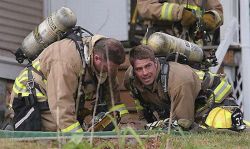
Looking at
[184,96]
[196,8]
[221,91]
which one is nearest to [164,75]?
[184,96]

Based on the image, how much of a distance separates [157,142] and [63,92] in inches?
52.7

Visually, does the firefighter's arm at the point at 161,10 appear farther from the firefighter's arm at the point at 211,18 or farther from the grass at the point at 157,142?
the grass at the point at 157,142

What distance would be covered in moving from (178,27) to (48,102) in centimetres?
237

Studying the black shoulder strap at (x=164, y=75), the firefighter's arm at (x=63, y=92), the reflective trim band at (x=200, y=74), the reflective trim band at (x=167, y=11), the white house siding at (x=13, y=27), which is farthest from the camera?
the white house siding at (x=13, y=27)

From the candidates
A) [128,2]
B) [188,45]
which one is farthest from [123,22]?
[188,45]

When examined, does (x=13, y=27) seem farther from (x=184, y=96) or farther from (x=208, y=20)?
(x=184, y=96)

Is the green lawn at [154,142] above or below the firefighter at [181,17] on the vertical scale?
below

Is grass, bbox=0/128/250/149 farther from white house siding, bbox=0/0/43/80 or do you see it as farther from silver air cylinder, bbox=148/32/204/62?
white house siding, bbox=0/0/43/80

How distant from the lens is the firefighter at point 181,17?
26.8ft

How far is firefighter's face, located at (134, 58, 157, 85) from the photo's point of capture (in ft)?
22.9

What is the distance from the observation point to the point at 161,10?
8.18 meters

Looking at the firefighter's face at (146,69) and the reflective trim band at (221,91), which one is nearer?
the firefighter's face at (146,69)

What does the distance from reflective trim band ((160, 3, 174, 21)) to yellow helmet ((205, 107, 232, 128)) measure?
1.34 metres

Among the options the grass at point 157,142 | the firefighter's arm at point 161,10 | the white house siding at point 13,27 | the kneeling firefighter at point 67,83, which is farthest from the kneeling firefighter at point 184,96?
the white house siding at point 13,27
